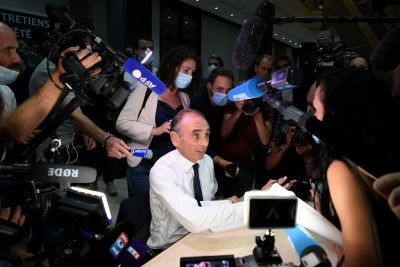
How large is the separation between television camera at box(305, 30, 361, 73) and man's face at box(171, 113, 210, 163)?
86 centimetres

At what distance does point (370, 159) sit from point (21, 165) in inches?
39.1

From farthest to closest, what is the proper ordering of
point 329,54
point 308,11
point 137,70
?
point 308,11, point 329,54, point 137,70

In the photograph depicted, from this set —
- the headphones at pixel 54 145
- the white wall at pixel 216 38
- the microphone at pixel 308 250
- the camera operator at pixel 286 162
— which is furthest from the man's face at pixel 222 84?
the white wall at pixel 216 38

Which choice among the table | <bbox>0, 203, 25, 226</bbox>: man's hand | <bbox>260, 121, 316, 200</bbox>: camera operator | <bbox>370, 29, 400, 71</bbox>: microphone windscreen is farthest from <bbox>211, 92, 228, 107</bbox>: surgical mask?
<bbox>0, 203, 25, 226</bbox>: man's hand

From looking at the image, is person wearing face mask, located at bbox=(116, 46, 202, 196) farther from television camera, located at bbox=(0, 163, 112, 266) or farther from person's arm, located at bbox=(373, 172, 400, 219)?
person's arm, located at bbox=(373, 172, 400, 219)

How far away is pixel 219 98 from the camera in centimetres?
234

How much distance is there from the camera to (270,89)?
1.09 metres

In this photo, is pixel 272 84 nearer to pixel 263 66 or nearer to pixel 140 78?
pixel 140 78

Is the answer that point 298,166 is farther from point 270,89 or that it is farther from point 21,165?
point 21,165

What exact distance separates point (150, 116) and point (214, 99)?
0.55 meters

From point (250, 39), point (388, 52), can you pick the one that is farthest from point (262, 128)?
point (250, 39)

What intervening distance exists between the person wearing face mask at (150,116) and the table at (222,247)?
0.72 meters

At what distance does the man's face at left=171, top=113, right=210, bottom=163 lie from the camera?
1.74 m

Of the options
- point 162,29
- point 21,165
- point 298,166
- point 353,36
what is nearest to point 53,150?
point 21,165
